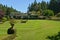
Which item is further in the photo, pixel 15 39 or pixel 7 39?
pixel 15 39

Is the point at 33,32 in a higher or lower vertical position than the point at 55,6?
lower

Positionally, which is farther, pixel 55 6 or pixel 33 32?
pixel 55 6

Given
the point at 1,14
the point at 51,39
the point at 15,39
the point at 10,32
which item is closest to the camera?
the point at 51,39

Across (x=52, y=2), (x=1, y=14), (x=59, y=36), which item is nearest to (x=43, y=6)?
(x=52, y=2)

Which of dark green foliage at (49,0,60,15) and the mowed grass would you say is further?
dark green foliage at (49,0,60,15)

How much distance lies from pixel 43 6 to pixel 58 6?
1969 cm

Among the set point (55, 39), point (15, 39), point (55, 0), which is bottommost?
point (15, 39)

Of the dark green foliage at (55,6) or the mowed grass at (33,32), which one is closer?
the mowed grass at (33,32)

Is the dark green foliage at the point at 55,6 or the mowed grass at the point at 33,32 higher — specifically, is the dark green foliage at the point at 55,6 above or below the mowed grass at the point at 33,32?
above

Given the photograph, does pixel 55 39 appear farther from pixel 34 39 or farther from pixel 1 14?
pixel 1 14

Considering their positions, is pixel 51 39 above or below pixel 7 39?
above

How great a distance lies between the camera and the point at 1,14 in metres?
45.4

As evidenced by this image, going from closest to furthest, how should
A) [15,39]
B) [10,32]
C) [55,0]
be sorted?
1. [15,39]
2. [10,32]
3. [55,0]

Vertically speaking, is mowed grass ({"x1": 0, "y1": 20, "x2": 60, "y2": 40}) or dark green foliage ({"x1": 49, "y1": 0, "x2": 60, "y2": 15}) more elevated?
dark green foliage ({"x1": 49, "y1": 0, "x2": 60, "y2": 15})
